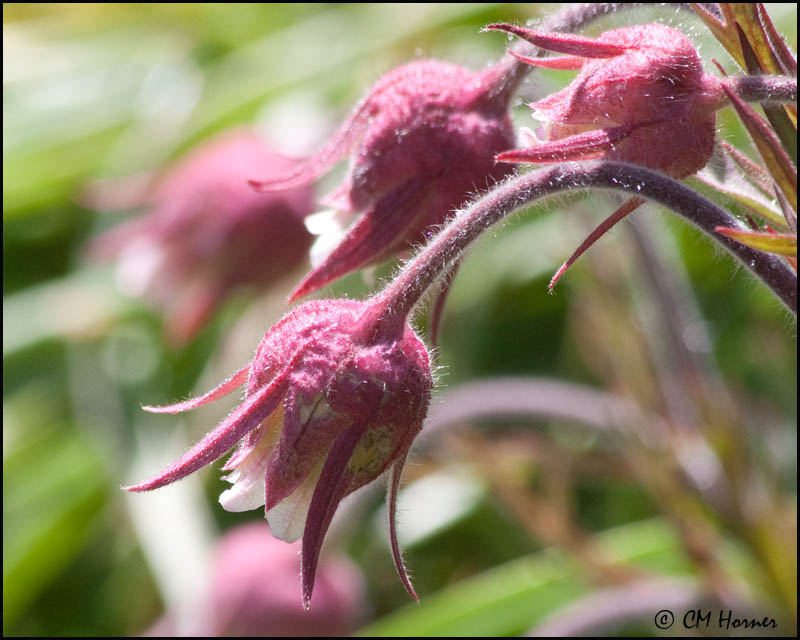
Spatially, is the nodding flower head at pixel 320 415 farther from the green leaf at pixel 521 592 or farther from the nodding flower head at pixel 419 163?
the green leaf at pixel 521 592

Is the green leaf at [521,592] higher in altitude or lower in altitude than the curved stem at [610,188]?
lower

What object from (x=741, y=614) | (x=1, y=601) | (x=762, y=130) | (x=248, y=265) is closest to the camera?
(x=762, y=130)

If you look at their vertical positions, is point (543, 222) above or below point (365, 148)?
below

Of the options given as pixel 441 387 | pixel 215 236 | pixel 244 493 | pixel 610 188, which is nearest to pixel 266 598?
pixel 441 387

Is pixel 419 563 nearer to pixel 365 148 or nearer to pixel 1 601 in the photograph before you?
pixel 1 601

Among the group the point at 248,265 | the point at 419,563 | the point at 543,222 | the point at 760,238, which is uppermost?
the point at 760,238

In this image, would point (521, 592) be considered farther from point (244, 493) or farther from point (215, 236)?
point (244, 493)

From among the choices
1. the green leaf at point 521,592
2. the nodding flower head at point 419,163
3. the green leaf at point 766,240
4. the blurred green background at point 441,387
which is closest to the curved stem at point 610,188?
the green leaf at point 766,240

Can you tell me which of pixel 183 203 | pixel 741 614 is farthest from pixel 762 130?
pixel 183 203
